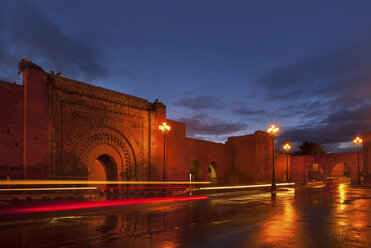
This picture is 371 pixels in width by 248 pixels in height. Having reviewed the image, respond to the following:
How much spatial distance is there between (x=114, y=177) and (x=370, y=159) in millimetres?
37127

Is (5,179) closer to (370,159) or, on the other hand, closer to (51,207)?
(51,207)

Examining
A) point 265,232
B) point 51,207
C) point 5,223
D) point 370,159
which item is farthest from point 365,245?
point 370,159

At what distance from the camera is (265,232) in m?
6.91

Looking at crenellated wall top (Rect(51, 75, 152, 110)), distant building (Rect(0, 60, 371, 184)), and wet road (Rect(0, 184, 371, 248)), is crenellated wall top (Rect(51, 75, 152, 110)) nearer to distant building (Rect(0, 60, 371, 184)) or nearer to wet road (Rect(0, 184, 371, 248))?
distant building (Rect(0, 60, 371, 184))

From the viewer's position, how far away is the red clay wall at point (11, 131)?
14.5 metres

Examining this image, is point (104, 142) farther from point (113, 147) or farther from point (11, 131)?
point (11, 131)

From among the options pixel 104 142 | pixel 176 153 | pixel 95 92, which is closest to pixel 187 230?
pixel 104 142

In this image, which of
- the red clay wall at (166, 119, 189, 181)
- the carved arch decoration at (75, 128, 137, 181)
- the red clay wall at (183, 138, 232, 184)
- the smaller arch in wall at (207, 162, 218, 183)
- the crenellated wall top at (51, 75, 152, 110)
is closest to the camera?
the crenellated wall top at (51, 75, 152, 110)

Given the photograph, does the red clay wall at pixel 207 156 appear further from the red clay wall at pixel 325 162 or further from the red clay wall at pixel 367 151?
the red clay wall at pixel 367 151

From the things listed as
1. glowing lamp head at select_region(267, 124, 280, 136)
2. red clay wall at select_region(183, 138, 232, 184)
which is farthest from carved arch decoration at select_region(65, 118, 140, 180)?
glowing lamp head at select_region(267, 124, 280, 136)

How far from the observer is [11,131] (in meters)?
14.9

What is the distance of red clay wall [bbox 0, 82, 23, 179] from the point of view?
14469 mm

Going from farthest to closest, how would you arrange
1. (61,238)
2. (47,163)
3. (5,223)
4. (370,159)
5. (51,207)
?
(370,159) → (47,163) → (51,207) → (5,223) → (61,238)

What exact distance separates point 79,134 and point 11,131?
3.82m
